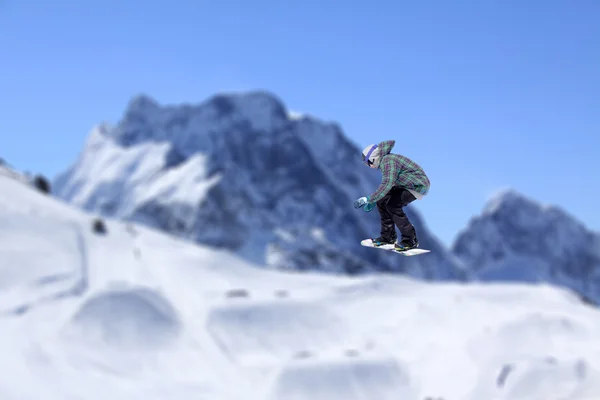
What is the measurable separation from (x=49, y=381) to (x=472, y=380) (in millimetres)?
52296

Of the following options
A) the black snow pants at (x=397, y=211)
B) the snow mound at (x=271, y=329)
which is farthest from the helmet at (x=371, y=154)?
the snow mound at (x=271, y=329)

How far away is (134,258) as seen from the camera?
12438 centimetres

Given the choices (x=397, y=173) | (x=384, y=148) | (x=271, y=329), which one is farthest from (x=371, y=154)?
(x=271, y=329)

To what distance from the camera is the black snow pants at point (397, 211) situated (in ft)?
37.6

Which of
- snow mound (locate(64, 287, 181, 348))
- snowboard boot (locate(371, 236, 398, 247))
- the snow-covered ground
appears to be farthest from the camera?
snow mound (locate(64, 287, 181, 348))

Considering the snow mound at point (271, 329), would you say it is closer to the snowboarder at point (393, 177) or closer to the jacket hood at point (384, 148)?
the snowboarder at point (393, 177)

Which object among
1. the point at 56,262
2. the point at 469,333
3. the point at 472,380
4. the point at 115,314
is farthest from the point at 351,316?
the point at 56,262

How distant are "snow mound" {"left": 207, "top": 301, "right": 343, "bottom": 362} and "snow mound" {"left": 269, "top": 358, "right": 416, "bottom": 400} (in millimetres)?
8448

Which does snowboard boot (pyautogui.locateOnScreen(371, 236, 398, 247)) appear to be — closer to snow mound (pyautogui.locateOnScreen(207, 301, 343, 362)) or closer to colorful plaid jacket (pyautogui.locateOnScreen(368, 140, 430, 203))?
colorful plaid jacket (pyautogui.locateOnScreen(368, 140, 430, 203))

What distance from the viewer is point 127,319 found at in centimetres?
8769

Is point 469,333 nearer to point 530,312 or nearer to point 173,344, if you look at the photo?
point 530,312

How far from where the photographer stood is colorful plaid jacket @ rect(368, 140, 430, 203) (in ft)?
35.6

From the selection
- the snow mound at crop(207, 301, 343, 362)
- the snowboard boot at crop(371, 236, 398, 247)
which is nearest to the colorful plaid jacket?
the snowboard boot at crop(371, 236, 398, 247)

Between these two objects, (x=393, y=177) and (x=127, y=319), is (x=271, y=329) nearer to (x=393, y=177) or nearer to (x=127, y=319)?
(x=127, y=319)
